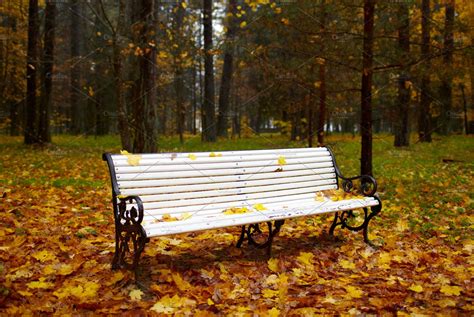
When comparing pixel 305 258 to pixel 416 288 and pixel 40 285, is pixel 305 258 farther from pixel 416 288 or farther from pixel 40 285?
pixel 40 285

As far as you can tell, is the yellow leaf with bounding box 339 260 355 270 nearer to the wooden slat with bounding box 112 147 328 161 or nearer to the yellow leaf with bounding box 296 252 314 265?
the yellow leaf with bounding box 296 252 314 265

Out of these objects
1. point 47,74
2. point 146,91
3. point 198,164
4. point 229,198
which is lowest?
point 229,198

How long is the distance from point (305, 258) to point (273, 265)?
0.39 meters

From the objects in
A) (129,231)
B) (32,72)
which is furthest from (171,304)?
(32,72)

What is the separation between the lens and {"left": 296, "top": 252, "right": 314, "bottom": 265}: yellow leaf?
396cm

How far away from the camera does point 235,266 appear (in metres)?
3.80

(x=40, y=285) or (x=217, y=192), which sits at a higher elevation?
(x=217, y=192)

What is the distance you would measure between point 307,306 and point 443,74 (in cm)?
556

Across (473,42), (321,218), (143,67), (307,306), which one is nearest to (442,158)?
(473,42)

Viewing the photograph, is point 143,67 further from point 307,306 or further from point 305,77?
point 307,306

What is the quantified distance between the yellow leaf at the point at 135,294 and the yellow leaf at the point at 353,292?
Answer: 1.50 m

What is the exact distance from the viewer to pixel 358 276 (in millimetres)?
3650

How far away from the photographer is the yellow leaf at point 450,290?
3201mm

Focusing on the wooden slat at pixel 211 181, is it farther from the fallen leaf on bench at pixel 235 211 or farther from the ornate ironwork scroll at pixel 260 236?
the ornate ironwork scroll at pixel 260 236
